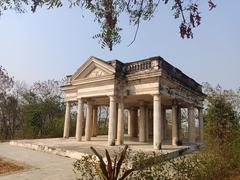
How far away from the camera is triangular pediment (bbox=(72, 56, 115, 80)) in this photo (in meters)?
19.4

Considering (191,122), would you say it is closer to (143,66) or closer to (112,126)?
(143,66)

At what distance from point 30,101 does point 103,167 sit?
3153 cm

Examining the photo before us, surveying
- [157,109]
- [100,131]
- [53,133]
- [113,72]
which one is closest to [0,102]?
[53,133]

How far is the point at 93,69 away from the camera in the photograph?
2066 centimetres

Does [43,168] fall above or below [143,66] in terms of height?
below

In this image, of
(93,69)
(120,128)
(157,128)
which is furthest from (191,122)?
(93,69)

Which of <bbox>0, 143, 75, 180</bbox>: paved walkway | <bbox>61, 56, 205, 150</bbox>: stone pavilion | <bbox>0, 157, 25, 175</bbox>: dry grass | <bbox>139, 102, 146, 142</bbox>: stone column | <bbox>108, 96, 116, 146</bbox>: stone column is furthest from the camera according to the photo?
<bbox>139, 102, 146, 142</bbox>: stone column

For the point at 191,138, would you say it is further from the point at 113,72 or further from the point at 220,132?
the point at 220,132

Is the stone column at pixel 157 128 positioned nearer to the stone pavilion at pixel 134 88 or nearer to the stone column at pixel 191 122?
the stone pavilion at pixel 134 88

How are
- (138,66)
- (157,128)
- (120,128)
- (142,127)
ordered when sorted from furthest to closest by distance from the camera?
(142,127) < (120,128) < (138,66) < (157,128)

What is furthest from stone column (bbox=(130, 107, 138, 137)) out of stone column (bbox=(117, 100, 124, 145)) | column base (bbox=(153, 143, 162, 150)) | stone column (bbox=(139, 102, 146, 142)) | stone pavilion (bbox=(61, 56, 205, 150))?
column base (bbox=(153, 143, 162, 150))

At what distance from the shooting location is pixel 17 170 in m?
11.7

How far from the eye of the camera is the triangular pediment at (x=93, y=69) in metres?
19.4

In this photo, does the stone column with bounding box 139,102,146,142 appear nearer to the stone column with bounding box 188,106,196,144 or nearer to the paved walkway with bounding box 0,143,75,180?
the stone column with bounding box 188,106,196,144
